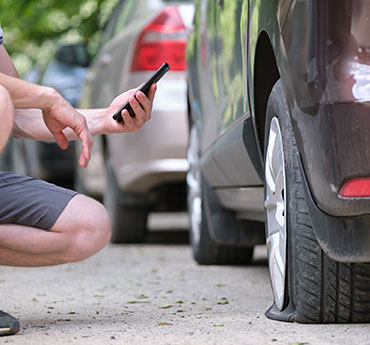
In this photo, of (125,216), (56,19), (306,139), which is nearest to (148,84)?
(306,139)

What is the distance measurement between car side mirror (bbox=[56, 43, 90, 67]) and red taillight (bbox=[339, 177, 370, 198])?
4.82 metres

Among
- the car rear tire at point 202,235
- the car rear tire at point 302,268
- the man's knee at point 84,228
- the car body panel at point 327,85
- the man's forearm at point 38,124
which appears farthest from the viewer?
the car rear tire at point 202,235

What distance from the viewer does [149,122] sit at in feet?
18.6

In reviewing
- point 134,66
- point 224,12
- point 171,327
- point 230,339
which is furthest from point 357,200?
point 134,66

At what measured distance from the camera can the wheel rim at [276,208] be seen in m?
2.95

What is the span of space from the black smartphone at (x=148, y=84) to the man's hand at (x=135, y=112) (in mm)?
13

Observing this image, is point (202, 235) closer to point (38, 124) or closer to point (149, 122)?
point (149, 122)

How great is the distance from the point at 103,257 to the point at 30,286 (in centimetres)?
140

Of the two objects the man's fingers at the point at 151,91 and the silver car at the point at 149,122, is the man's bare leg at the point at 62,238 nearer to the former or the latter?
the man's fingers at the point at 151,91

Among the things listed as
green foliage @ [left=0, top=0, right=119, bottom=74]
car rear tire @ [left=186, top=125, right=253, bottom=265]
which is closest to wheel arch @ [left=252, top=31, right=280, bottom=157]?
car rear tire @ [left=186, top=125, right=253, bottom=265]

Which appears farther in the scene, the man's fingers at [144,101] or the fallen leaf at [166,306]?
the fallen leaf at [166,306]

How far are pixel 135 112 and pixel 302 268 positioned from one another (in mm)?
782

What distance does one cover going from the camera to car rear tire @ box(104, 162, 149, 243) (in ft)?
21.2

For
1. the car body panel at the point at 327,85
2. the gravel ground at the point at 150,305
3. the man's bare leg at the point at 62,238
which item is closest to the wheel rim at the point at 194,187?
the gravel ground at the point at 150,305
